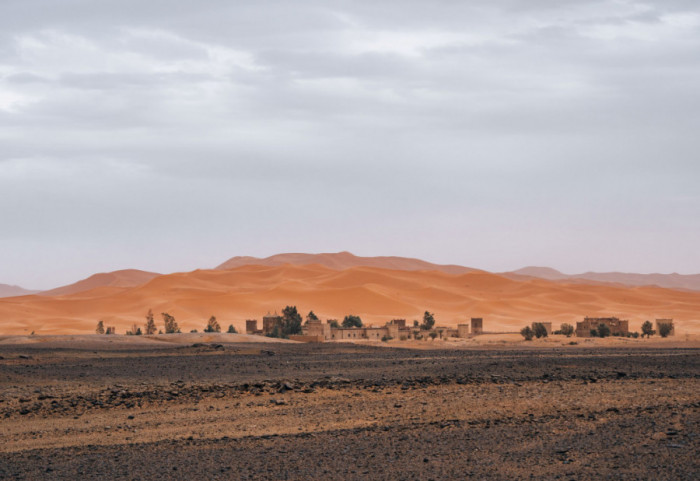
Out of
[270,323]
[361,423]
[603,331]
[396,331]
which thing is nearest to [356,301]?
[270,323]

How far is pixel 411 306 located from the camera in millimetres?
127562

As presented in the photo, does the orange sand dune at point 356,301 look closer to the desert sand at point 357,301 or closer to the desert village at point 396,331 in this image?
the desert sand at point 357,301

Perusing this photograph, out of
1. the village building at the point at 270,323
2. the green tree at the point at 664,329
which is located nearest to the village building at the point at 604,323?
the green tree at the point at 664,329

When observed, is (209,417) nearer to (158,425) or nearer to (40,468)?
(158,425)

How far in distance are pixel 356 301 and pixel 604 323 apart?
6169 centimetres

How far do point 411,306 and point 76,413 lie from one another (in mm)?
109389

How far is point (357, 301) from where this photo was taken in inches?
5094

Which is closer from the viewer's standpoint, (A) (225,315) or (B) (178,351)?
(B) (178,351)

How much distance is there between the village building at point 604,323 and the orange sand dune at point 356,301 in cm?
2007

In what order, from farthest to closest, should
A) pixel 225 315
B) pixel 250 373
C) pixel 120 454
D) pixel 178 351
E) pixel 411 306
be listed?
pixel 411 306
pixel 225 315
pixel 178 351
pixel 250 373
pixel 120 454

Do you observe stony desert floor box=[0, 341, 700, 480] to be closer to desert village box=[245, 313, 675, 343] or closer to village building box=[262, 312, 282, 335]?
desert village box=[245, 313, 675, 343]

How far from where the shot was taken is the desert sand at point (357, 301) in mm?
108250

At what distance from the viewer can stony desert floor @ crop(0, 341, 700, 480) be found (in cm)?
1212

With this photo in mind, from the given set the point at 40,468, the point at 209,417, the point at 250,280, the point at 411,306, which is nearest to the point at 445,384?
the point at 209,417
